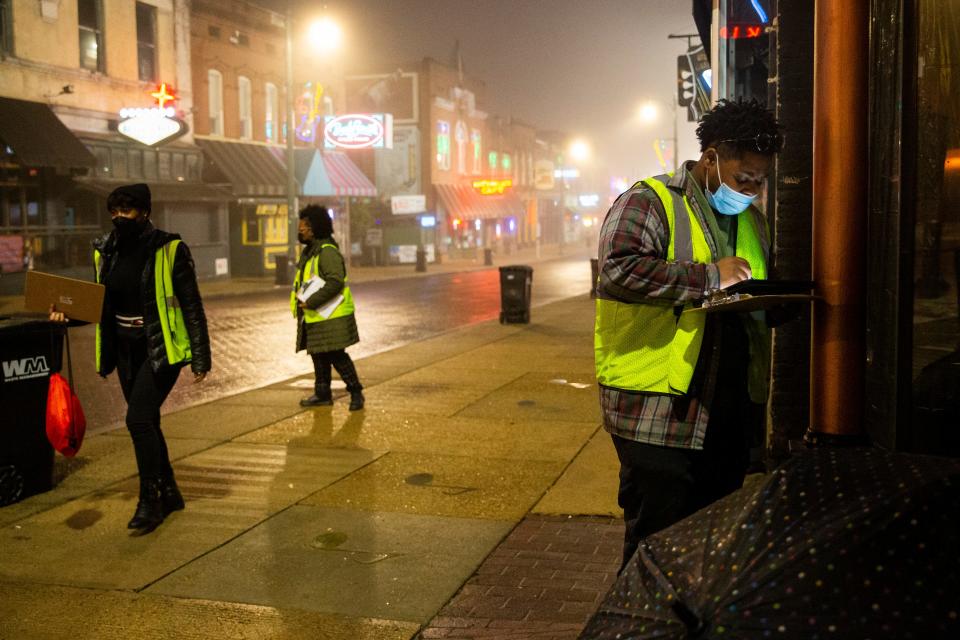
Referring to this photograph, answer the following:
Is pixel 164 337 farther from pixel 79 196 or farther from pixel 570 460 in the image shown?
pixel 79 196

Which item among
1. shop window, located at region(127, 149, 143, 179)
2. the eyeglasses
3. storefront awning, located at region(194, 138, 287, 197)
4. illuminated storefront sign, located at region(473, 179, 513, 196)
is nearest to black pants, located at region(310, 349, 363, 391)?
the eyeglasses

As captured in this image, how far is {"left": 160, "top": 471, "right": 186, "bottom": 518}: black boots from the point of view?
5.75m

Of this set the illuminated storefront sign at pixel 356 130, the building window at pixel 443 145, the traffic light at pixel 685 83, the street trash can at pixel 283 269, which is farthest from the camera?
the building window at pixel 443 145

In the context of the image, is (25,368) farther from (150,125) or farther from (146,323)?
(150,125)

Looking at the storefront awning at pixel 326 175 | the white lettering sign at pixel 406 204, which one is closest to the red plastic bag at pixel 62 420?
the storefront awning at pixel 326 175

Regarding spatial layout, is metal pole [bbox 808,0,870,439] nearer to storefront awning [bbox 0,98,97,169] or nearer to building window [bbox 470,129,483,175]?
storefront awning [bbox 0,98,97,169]

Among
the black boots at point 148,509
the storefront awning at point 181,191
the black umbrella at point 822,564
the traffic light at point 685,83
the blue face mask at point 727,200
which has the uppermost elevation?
the traffic light at point 685,83

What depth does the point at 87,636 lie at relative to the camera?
411 centimetres

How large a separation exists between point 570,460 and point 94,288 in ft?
11.2

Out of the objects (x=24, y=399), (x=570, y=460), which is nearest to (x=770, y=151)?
(x=570, y=460)

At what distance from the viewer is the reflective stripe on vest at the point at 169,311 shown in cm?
551

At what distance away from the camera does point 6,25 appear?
25.5 m

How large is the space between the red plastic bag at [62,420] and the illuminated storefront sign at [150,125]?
2423cm

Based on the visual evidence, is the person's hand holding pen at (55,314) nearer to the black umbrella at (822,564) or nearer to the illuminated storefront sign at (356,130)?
the black umbrella at (822,564)
